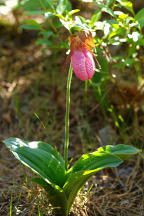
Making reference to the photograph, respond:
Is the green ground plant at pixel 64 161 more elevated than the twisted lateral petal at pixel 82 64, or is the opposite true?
the twisted lateral petal at pixel 82 64

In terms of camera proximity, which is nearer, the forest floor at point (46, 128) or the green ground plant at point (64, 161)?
the green ground plant at point (64, 161)

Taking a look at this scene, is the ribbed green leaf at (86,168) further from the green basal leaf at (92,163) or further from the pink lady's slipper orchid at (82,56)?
the pink lady's slipper orchid at (82,56)

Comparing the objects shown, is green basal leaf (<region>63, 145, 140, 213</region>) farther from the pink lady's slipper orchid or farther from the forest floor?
the pink lady's slipper orchid

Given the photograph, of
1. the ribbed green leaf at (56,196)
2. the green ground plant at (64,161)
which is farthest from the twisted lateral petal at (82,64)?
the ribbed green leaf at (56,196)

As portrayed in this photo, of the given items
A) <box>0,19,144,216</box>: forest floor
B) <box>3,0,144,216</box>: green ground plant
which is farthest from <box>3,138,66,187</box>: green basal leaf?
<box>0,19,144,216</box>: forest floor

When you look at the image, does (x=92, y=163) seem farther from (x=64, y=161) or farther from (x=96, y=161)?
(x=64, y=161)

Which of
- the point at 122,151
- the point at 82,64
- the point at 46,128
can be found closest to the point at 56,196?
the point at 122,151

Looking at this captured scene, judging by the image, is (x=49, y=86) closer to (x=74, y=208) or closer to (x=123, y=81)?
(x=123, y=81)
